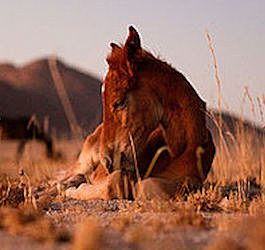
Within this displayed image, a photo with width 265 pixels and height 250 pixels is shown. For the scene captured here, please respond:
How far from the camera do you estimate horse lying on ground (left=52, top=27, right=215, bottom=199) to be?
4.53 meters

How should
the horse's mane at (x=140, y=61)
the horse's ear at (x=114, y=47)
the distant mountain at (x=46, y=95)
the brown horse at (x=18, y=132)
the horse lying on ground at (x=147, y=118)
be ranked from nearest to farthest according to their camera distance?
the horse lying on ground at (x=147, y=118) < the horse's mane at (x=140, y=61) < the horse's ear at (x=114, y=47) < the brown horse at (x=18, y=132) < the distant mountain at (x=46, y=95)

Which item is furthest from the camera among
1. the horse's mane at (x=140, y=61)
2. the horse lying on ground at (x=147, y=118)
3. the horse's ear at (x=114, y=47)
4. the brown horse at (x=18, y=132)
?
the brown horse at (x=18, y=132)

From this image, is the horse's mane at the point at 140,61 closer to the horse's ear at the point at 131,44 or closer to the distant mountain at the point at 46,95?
the horse's ear at the point at 131,44

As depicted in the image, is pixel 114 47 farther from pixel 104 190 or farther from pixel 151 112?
pixel 104 190

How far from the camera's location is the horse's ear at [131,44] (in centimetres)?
462

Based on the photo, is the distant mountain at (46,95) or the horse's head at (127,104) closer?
the horse's head at (127,104)

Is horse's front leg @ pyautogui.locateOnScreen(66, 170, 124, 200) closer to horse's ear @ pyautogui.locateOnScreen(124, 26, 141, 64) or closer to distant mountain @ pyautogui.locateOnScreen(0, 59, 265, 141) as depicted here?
horse's ear @ pyautogui.locateOnScreen(124, 26, 141, 64)

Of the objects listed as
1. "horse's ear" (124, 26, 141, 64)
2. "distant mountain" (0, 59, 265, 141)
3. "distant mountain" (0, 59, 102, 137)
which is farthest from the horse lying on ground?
"distant mountain" (0, 59, 102, 137)

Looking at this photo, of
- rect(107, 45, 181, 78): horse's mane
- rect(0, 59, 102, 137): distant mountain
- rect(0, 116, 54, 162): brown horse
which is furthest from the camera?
rect(0, 59, 102, 137): distant mountain

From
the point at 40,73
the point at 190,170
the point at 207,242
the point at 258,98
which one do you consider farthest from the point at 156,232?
the point at 40,73

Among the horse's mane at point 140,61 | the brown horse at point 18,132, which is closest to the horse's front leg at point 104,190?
the horse's mane at point 140,61

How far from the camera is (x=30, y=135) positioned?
18.1 metres

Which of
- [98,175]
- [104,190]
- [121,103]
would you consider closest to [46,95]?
[98,175]

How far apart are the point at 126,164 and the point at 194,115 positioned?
1015 millimetres
